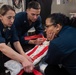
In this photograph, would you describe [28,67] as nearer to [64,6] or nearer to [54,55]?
[54,55]

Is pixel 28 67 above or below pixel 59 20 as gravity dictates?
below

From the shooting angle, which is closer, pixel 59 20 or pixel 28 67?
pixel 59 20

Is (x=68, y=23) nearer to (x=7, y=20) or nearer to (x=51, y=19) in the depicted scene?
(x=51, y=19)

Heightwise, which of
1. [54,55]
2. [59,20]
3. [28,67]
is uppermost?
[59,20]

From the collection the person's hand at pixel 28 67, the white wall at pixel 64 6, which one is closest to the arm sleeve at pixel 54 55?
the person's hand at pixel 28 67

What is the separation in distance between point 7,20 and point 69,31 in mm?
703

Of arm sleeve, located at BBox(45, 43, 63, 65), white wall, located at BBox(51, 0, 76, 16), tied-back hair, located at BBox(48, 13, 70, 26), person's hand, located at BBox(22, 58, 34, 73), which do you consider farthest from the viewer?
white wall, located at BBox(51, 0, 76, 16)

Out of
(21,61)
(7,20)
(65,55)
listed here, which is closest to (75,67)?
(65,55)

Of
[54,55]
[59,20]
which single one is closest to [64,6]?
[59,20]

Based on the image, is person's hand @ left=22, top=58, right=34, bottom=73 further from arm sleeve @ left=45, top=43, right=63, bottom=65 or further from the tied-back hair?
the tied-back hair

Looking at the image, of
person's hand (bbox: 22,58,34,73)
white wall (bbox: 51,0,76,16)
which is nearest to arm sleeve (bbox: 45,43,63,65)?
person's hand (bbox: 22,58,34,73)

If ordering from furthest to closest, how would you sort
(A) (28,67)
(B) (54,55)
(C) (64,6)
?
(C) (64,6) < (A) (28,67) < (B) (54,55)

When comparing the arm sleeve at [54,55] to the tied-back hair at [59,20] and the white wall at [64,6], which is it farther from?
the white wall at [64,6]

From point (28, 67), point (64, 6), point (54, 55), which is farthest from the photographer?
point (64, 6)
